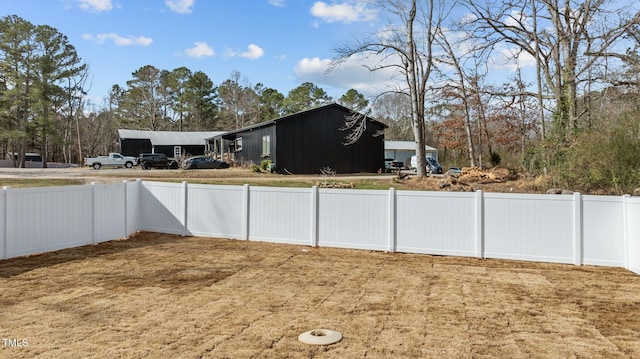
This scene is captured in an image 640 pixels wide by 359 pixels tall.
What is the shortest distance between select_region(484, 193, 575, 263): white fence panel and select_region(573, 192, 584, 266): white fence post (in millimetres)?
51

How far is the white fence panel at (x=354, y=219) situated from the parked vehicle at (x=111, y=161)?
32615 millimetres

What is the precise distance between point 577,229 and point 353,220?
4123 mm

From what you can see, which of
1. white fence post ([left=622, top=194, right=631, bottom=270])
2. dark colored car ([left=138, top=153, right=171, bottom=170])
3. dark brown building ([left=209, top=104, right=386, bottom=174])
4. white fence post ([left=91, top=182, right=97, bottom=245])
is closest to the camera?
white fence post ([left=622, top=194, right=631, bottom=270])

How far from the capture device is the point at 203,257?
781 centimetres

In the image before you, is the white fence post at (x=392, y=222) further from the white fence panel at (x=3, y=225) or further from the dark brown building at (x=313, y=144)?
the dark brown building at (x=313, y=144)

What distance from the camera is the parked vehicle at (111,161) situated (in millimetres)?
35728

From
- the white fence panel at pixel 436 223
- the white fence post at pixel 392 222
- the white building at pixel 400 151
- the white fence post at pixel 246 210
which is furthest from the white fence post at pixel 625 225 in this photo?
the white building at pixel 400 151

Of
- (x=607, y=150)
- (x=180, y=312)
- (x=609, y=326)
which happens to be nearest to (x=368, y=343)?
(x=180, y=312)

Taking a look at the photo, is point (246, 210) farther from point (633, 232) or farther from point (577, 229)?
point (633, 232)

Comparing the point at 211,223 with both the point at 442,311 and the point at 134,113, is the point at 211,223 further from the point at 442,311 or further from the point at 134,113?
the point at 134,113

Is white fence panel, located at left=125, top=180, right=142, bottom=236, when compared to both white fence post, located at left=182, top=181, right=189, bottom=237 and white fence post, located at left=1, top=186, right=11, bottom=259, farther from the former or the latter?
white fence post, located at left=1, top=186, right=11, bottom=259

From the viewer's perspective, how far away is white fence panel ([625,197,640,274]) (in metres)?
6.73

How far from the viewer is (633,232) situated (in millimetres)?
6871

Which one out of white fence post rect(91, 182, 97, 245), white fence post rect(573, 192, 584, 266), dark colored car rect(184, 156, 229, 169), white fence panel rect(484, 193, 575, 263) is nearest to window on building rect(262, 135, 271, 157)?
dark colored car rect(184, 156, 229, 169)
